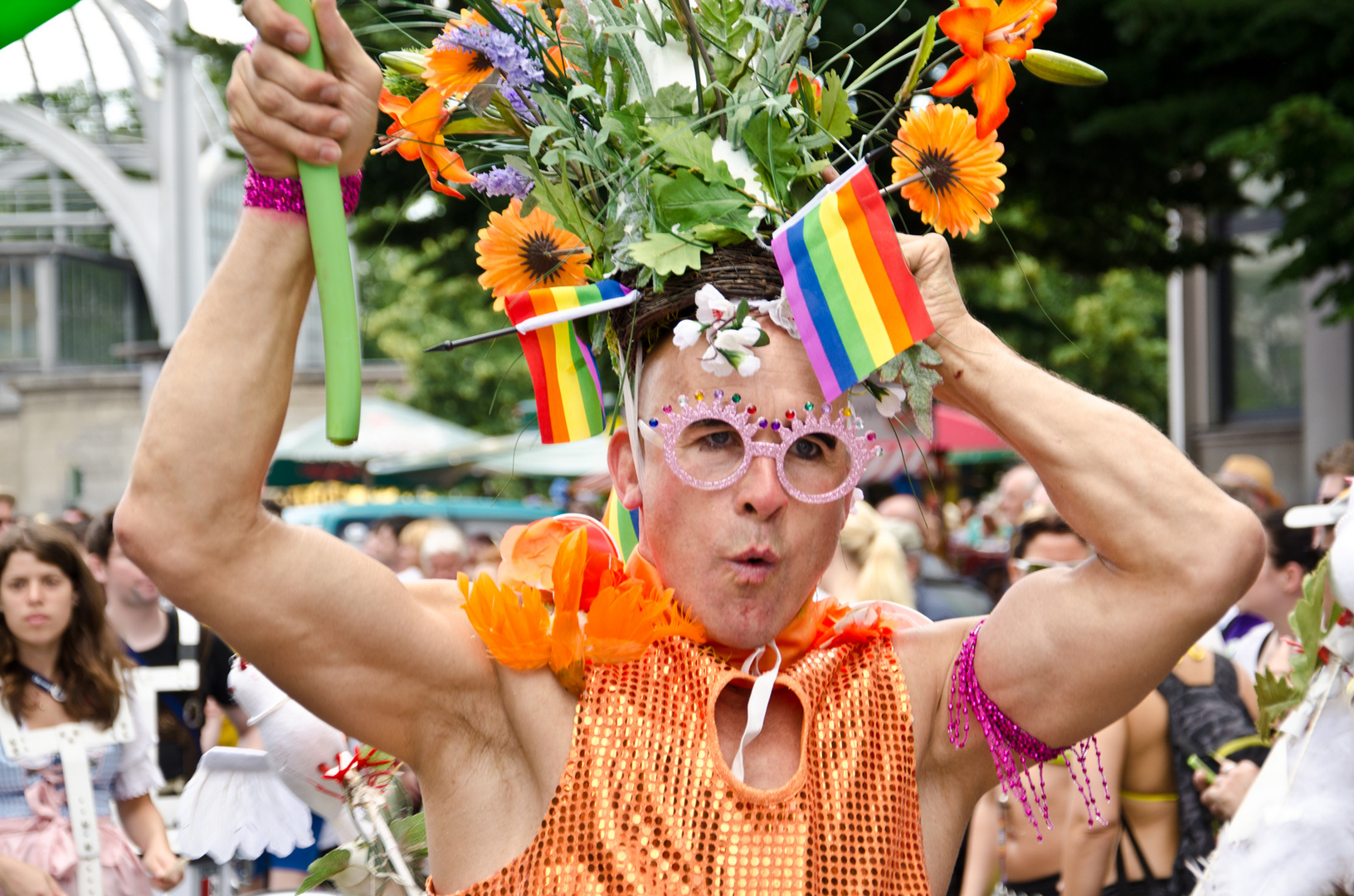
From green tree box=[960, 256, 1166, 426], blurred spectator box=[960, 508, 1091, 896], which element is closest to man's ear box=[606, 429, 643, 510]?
blurred spectator box=[960, 508, 1091, 896]

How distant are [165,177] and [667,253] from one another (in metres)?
11.3

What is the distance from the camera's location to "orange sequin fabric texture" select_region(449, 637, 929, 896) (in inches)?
72.8

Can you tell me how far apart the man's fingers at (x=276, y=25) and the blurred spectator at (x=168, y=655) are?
14.1ft

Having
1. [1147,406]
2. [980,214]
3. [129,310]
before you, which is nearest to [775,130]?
[980,214]

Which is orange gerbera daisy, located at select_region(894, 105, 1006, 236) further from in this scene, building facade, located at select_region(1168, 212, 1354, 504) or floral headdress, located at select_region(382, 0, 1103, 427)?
building facade, located at select_region(1168, 212, 1354, 504)

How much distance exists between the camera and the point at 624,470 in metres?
2.23

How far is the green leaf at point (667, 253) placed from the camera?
197 centimetres

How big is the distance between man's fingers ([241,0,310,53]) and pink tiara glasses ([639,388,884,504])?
761mm

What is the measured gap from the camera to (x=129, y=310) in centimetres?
3244

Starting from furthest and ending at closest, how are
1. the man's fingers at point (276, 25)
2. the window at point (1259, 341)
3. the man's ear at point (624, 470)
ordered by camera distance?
the window at point (1259, 341) < the man's ear at point (624, 470) < the man's fingers at point (276, 25)

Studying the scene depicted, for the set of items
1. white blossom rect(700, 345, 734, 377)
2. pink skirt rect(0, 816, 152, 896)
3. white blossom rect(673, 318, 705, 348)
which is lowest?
pink skirt rect(0, 816, 152, 896)

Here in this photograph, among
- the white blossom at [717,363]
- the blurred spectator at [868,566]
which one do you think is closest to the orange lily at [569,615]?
the white blossom at [717,363]

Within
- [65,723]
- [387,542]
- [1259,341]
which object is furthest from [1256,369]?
[65,723]

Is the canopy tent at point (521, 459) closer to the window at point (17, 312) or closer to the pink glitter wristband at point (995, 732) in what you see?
the pink glitter wristband at point (995, 732)
